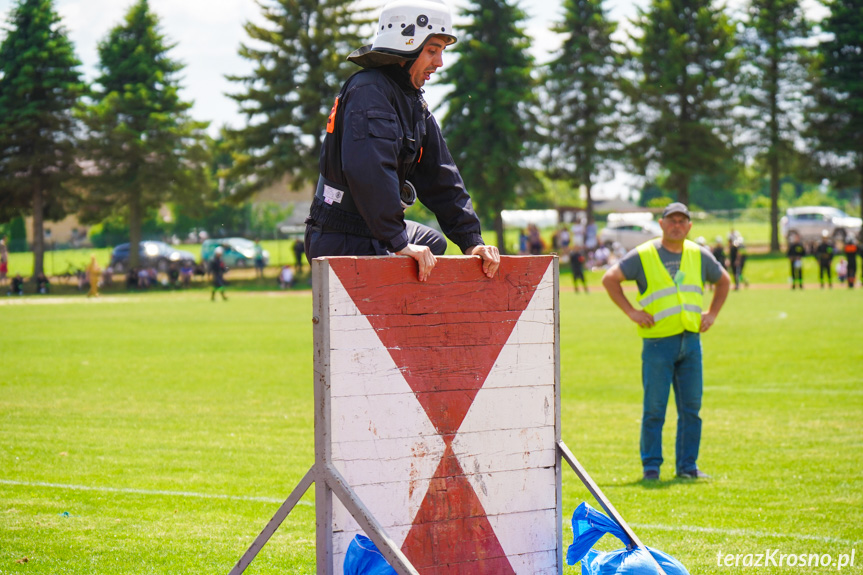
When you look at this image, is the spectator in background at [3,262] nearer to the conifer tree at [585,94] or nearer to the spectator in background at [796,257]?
the conifer tree at [585,94]

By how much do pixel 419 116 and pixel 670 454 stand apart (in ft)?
19.5

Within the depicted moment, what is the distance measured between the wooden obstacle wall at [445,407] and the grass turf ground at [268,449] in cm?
155

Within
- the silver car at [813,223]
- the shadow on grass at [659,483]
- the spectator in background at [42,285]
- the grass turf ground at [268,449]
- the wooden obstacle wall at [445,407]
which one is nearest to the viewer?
the wooden obstacle wall at [445,407]

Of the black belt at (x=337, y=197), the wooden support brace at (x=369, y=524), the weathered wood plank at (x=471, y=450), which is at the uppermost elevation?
the black belt at (x=337, y=197)

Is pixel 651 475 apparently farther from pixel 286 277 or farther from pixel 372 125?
pixel 286 277

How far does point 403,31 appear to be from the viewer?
3635 mm

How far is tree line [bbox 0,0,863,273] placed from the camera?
53.5 m

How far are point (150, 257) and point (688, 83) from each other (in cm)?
3392

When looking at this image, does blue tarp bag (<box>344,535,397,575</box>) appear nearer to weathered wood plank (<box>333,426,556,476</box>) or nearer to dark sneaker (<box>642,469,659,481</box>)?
weathered wood plank (<box>333,426,556,476</box>)

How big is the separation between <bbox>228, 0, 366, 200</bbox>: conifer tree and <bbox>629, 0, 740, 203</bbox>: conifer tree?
59.6 ft

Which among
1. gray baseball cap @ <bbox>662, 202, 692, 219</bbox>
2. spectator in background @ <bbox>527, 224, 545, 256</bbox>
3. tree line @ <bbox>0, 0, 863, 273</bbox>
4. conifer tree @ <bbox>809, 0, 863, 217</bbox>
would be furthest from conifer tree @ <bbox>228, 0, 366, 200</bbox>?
gray baseball cap @ <bbox>662, 202, 692, 219</bbox>

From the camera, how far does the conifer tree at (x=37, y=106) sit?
51.8m

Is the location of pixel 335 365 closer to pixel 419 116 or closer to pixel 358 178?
pixel 358 178

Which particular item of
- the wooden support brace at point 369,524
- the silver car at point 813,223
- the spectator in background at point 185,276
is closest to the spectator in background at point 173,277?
the spectator in background at point 185,276
